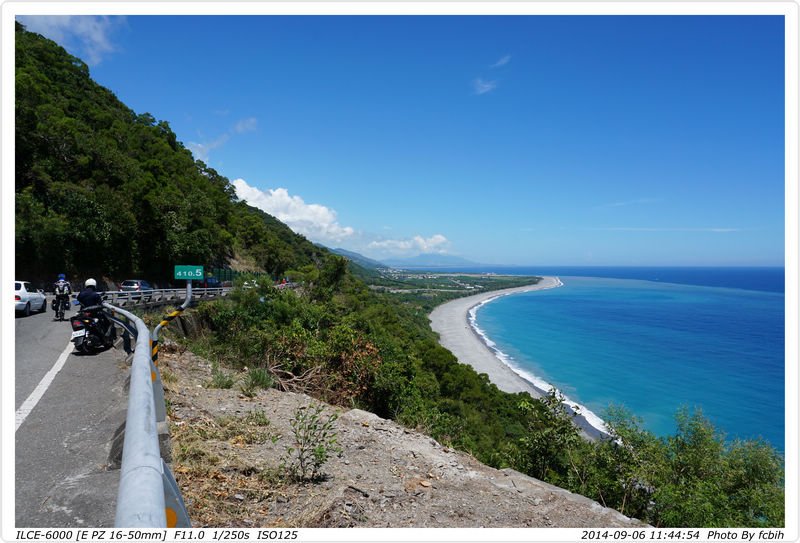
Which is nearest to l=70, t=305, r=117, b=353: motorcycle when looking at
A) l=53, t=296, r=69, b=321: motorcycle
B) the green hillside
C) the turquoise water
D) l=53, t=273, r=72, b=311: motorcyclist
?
the green hillside

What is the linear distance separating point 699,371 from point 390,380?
72.3 meters

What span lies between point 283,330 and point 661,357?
3076 inches

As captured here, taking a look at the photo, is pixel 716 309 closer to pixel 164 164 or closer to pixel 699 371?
pixel 699 371

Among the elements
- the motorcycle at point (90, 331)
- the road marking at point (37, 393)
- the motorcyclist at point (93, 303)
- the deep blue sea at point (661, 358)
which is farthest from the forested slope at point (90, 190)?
the deep blue sea at point (661, 358)

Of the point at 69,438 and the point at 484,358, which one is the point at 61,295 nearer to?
the point at 69,438

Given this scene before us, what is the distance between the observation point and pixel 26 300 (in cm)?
1347

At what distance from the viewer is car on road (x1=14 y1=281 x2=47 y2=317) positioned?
13148 millimetres

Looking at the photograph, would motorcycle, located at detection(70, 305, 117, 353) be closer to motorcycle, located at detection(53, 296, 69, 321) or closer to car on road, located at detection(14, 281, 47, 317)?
motorcycle, located at detection(53, 296, 69, 321)

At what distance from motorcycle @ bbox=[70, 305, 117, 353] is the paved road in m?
0.27

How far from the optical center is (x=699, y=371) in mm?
64562

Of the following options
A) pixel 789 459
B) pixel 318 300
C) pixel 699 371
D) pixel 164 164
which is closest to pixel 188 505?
pixel 789 459

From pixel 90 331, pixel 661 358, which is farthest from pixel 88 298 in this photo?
pixel 661 358

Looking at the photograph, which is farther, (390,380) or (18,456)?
(390,380)

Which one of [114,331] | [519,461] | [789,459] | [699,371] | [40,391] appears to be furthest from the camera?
[699,371]
